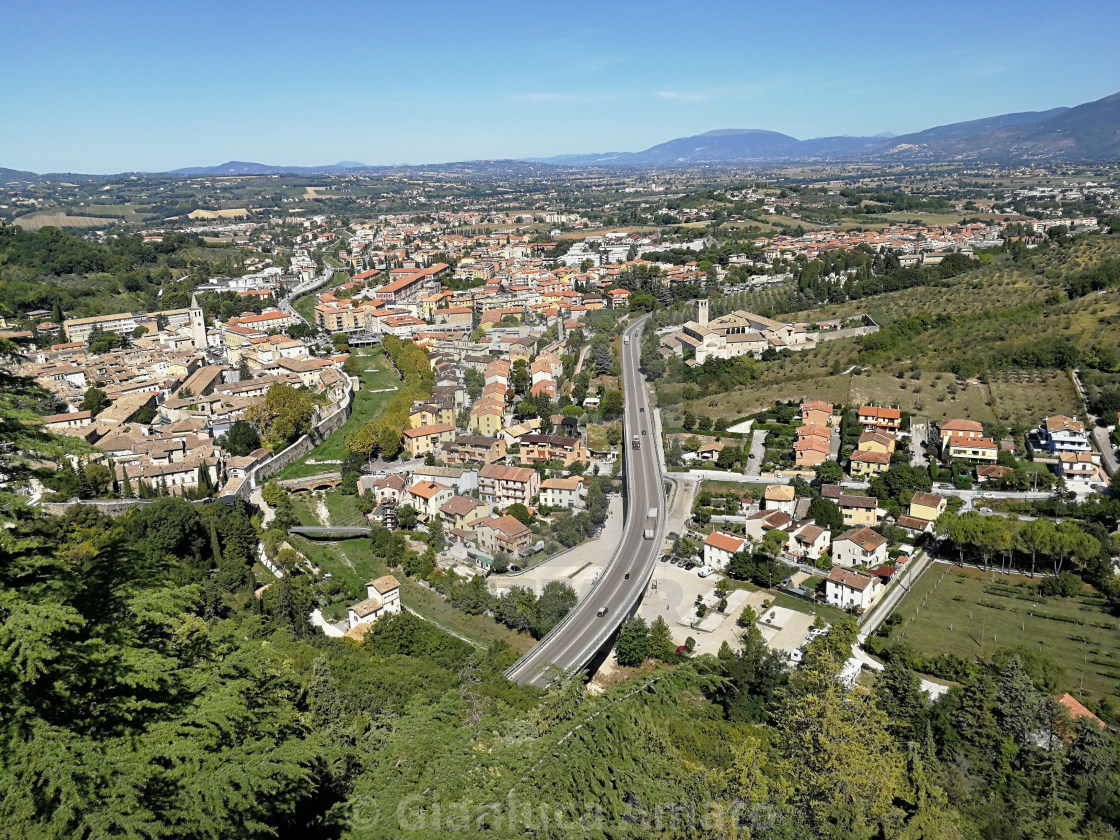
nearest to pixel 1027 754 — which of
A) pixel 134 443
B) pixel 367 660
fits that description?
pixel 367 660

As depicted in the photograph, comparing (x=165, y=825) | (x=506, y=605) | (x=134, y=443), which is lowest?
(x=506, y=605)

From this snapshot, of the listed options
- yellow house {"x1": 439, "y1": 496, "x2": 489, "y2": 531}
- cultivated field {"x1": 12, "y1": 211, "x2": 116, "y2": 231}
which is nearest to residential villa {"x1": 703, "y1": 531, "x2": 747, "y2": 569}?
yellow house {"x1": 439, "y1": 496, "x2": 489, "y2": 531}

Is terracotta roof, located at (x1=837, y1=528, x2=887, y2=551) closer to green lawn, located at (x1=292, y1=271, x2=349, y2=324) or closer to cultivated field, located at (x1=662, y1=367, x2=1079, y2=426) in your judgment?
cultivated field, located at (x1=662, y1=367, x2=1079, y2=426)

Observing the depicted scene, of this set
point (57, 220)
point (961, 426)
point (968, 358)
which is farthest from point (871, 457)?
point (57, 220)

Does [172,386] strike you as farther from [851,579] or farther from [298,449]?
[851,579]

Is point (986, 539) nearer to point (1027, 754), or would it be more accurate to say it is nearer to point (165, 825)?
point (1027, 754)

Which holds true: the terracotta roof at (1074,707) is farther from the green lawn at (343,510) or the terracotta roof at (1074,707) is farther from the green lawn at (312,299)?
the green lawn at (312,299)
